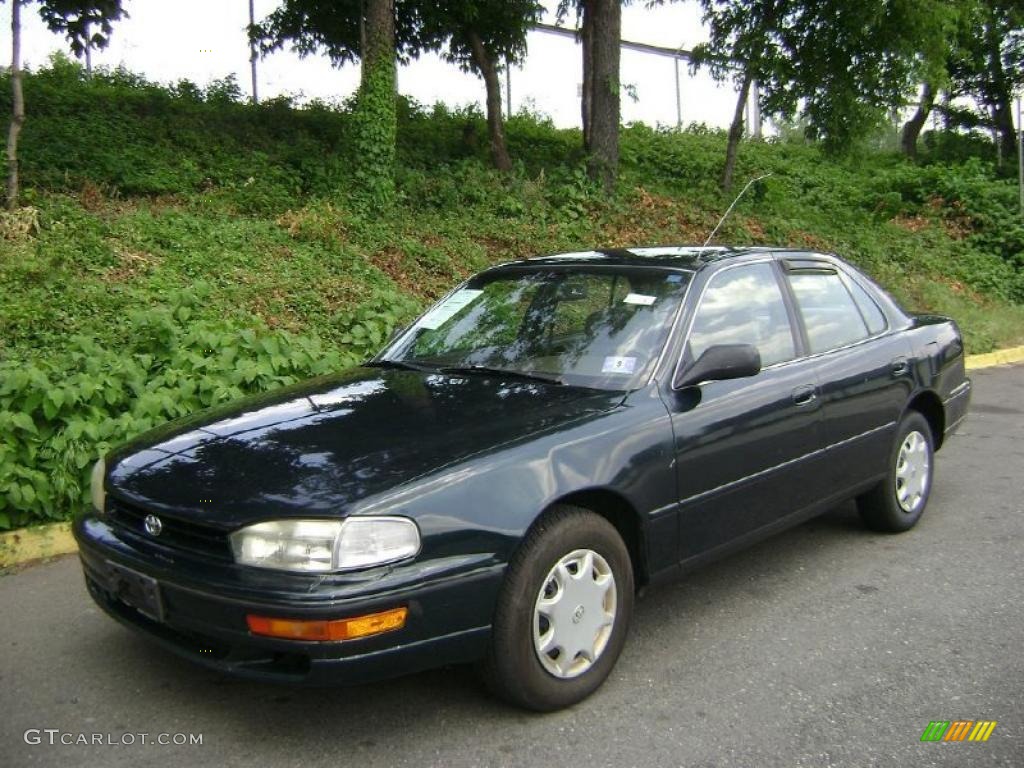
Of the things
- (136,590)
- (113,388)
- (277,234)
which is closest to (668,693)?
(136,590)

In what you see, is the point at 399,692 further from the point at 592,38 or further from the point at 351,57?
the point at 351,57

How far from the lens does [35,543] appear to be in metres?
4.98

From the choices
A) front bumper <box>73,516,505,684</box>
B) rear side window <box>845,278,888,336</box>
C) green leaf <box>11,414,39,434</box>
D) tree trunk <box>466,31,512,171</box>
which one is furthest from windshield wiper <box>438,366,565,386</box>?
tree trunk <box>466,31,512,171</box>

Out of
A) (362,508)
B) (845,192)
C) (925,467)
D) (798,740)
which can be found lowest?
(798,740)

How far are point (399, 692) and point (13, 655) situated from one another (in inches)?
64.1

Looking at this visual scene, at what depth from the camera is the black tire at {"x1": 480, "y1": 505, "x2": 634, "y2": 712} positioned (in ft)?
9.96

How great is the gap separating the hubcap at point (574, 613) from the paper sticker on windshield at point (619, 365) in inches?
31.8

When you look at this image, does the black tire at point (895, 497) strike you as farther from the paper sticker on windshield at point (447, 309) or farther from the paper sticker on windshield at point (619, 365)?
the paper sticker on windshield at point (447, 309)

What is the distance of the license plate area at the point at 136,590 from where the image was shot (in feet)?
9.98

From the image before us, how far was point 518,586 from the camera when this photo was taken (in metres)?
3.04

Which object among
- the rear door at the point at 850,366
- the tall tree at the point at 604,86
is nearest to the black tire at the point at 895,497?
the rear door at the point at 850,366

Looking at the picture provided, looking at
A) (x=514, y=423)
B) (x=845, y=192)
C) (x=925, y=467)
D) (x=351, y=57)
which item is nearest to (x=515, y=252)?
(x=351, y=57)

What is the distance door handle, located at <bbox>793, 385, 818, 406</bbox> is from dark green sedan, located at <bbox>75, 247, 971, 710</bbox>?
11 millimetres

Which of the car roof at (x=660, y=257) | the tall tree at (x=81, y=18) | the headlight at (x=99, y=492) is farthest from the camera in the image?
the tall tree at (x=81, y=18)
